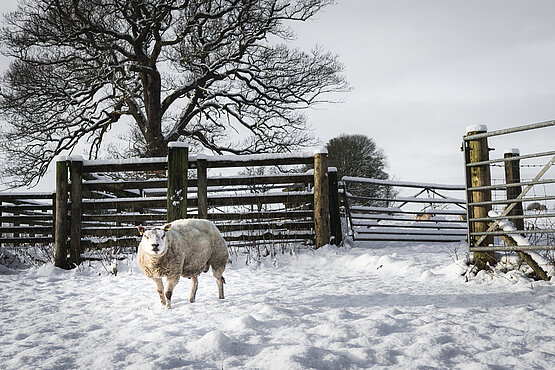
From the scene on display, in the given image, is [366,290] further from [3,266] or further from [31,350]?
[3,266]

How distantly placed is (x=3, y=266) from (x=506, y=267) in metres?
8.08

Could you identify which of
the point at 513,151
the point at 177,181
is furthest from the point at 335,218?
the point at 513,151

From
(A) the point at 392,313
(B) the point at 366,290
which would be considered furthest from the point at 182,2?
(A) the point at 392,313

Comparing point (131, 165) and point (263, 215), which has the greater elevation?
point (131, 165)

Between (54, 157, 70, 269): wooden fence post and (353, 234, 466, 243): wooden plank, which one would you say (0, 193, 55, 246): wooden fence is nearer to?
(54, 157, 70, 269): wooden fence post

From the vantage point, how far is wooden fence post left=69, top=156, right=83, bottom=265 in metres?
7.86

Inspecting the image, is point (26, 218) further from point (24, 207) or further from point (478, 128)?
point (478, 128)

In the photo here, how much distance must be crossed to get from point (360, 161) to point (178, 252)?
2056cm

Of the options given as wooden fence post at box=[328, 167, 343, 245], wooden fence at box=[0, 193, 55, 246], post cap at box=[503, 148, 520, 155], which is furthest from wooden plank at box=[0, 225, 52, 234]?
post cap at box=[503, 148, 520, 155]

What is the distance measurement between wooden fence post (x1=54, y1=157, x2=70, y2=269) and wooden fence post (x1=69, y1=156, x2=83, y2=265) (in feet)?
0.33

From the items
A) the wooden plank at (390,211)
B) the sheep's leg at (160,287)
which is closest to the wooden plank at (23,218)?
the sheep's leg at (160,287)

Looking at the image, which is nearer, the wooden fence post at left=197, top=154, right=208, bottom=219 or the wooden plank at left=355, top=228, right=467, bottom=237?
the wooden fence post at left=197, top=154, right=208, bottom=219

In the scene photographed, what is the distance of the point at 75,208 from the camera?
7.89m

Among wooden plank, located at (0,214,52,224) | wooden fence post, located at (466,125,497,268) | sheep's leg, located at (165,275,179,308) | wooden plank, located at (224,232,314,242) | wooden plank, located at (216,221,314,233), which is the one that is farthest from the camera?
wooden plank, located at (0,214,52,224)
